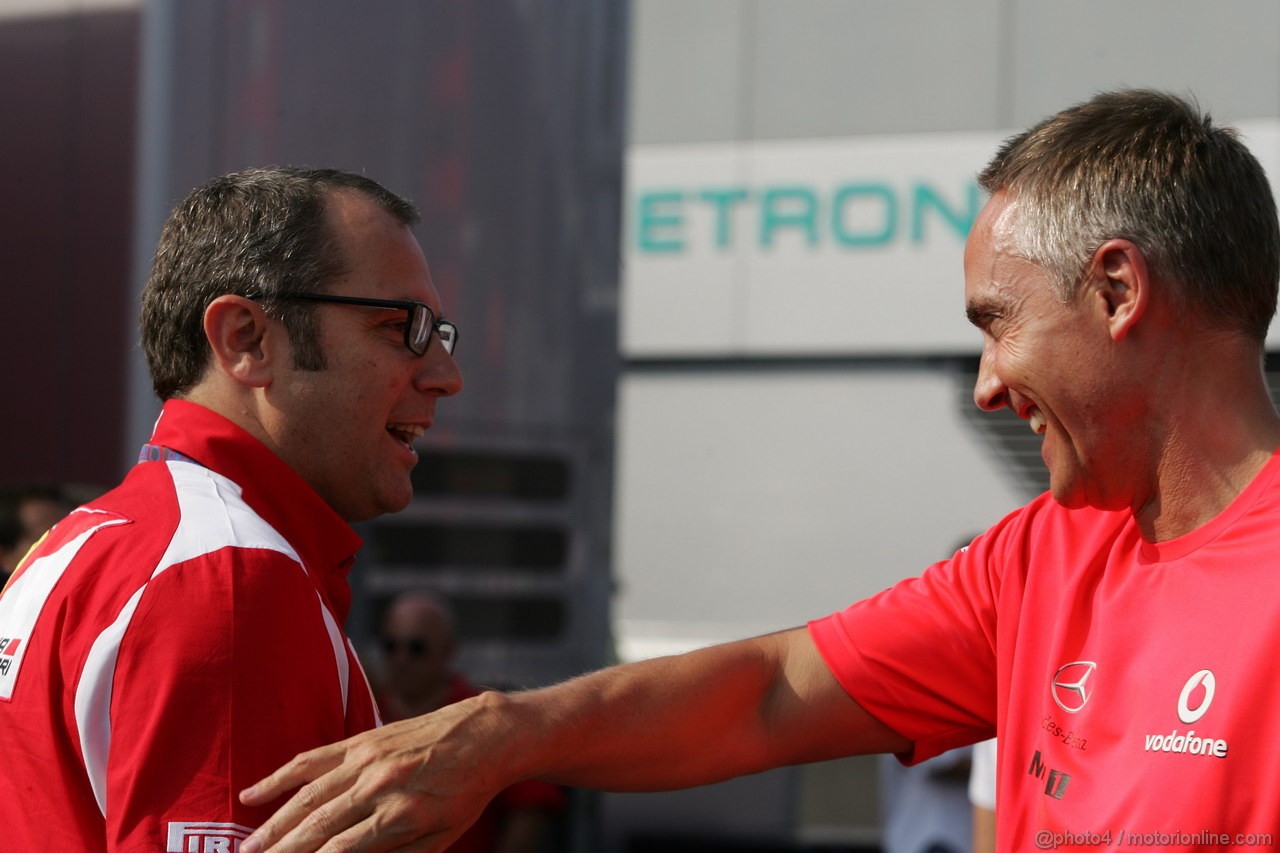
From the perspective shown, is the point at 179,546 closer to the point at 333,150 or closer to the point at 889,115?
the point at 333,150

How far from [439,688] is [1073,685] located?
323cm

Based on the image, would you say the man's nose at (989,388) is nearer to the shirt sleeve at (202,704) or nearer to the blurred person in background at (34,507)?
the shirt sleeve at (202,704)

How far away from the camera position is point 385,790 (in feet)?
5.28

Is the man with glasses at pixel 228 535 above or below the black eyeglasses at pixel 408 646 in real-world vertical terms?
above

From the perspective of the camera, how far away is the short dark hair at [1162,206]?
1.71 metres

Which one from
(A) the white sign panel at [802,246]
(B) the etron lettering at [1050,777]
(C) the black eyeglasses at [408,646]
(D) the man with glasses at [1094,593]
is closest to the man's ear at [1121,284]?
(D) the man with glasses at [1094,593]

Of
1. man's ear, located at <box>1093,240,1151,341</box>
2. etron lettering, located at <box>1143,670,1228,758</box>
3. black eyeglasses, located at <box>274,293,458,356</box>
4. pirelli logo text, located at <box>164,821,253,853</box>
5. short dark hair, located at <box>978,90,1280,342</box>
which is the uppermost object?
short dark hair, located at <box>978,90,1280,342</box>

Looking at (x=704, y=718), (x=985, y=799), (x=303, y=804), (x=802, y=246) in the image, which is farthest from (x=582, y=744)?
(x=802, y=246)

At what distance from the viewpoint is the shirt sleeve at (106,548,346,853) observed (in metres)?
1.50

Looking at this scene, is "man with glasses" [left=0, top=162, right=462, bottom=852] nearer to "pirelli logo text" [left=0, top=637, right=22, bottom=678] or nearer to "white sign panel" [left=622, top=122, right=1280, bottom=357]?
"pirelli logo text" [left=0, top=637, right=22, bottom=678]

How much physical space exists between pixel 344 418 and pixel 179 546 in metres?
0.38

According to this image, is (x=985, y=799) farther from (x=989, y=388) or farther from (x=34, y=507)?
(x=34, y=507)

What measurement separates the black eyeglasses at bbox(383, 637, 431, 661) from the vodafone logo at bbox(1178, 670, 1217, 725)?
3245 mm

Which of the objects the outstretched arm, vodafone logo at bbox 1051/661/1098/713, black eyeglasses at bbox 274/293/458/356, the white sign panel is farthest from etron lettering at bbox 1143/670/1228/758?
the white sign panel
